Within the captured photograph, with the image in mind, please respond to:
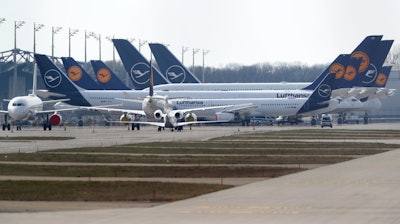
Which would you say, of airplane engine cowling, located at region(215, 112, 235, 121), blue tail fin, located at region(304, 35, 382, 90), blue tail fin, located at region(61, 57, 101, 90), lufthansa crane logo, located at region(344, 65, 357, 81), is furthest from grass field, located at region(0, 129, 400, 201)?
lufthansa crane logo, located at region(344, 65, 357, 81)

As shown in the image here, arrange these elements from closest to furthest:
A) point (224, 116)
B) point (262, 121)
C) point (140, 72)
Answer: point (224, 116), point (262, 121), point (140, 72)

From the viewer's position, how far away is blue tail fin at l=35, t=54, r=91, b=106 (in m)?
113

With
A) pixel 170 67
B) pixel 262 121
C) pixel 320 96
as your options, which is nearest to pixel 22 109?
pixel 320 96

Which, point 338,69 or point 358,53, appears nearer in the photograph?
point 338,69

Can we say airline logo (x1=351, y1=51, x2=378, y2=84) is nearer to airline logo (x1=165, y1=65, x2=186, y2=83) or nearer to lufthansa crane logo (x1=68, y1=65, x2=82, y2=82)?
airline logo (x1=165, y1=65, x2=186, y2=83)

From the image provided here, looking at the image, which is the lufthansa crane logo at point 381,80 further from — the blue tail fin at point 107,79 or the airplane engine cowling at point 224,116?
the airplane engine cowling at point 224,116

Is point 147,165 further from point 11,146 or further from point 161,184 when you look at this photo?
point 11,146

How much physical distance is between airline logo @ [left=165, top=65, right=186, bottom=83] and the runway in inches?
4369

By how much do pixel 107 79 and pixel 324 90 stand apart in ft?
112

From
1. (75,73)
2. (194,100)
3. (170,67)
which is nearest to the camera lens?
(194,100)

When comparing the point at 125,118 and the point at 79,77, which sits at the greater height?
the point at 79,77

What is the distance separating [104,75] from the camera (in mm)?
138375

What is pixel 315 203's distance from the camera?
87.8 feet

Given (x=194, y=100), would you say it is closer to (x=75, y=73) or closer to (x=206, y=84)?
(x=206, y=84)
